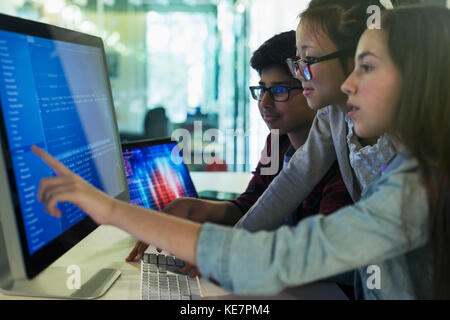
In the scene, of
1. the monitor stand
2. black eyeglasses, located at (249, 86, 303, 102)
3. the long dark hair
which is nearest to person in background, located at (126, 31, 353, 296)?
black eyeglasses, located at (249, 86, 303, 102)

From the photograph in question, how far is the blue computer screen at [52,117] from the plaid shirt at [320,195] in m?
0.54

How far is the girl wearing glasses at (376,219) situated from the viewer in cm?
63

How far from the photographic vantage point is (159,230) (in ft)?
2.12

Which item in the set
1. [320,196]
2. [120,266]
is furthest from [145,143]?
[320,196]

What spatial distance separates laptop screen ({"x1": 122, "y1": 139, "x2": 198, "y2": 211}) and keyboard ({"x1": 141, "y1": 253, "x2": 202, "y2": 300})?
0.28 metres

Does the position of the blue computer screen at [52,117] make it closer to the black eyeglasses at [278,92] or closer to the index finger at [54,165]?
the index finger at [54,165]

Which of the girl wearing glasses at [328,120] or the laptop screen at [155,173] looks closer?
the girl wearing glasses at [328,120]

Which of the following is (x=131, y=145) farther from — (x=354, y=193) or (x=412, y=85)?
(x=412, y=85)

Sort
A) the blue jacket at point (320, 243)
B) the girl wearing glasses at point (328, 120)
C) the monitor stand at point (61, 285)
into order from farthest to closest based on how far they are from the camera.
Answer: the girl wearing glasses at point (328, 120), the monitor stand at point (61, 285), the blue jacket at point (320, 243)

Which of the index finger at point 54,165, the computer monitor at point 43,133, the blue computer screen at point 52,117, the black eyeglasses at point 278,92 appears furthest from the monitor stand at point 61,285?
the black eyeglasses at point 278,92

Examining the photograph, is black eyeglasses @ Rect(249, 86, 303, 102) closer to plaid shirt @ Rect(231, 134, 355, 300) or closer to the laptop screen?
plaid shirt @ Rect(231, 134, 355, 300)

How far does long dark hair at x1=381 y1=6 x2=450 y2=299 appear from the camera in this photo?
67 centimetres

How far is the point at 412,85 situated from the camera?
710 mm
